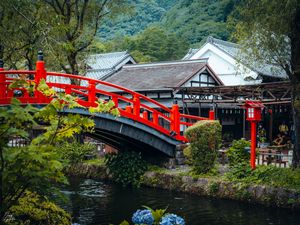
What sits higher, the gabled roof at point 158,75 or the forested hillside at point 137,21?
the forested hillside at point 137,21

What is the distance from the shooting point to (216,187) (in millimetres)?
15164

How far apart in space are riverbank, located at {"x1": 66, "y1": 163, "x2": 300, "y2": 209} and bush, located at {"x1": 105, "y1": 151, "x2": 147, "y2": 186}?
14.1 inches

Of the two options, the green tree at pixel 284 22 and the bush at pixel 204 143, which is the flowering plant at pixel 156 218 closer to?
the green tree at pixel 284 22

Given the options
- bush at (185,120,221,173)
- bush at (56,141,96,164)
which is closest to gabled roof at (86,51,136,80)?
bush at (56,141,96,164)

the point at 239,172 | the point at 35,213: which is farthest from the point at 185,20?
the point at 35,213

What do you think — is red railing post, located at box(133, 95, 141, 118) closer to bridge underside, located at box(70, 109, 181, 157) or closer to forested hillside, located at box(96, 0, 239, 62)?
bridge underside, located at box(70, 109, 181, 157)

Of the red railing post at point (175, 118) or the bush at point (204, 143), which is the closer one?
the bush at point (204, 143)

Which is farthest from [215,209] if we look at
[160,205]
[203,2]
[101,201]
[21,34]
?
[203,2]

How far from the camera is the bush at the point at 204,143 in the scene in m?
16.0

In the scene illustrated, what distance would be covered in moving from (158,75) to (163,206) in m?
15.6

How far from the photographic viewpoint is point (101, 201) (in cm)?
1525

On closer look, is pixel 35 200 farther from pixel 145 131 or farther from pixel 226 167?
pixel 226 167

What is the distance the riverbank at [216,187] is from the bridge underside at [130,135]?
109 cm

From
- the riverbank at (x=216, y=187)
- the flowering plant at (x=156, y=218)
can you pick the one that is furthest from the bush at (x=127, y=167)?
the flowering plant at (x=156, y=218)
